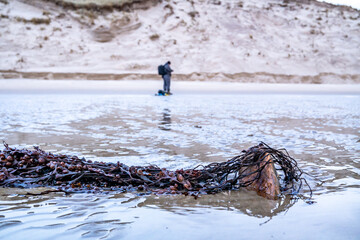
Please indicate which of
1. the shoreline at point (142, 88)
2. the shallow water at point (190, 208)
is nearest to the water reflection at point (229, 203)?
the shallow water at point (190, 208)

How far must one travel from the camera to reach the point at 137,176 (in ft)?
8.82

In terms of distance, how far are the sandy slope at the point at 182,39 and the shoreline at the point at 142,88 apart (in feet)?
7.39

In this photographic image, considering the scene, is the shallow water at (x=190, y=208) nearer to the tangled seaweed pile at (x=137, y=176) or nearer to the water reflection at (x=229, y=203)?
the water reflection at (x=229, y=203)

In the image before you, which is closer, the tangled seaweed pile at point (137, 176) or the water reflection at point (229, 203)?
the water reflection at point (229, 203)

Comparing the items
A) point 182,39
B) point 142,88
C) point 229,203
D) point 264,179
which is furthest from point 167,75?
point 229,203

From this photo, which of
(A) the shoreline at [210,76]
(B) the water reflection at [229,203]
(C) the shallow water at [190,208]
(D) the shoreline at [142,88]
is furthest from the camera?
(A) the shoreline at [210,76]

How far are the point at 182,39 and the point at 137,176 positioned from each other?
2336 centimetres

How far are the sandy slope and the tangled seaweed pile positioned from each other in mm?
19255

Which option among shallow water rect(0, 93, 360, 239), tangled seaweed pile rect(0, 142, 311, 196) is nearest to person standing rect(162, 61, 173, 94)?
shallow water rect(0, 93, 360, 239)

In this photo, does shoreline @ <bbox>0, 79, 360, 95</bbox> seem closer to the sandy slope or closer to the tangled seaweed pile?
the sandy slope

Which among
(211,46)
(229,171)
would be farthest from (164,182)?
(211,46)

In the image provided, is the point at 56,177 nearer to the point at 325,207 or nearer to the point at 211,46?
the point at 325,207

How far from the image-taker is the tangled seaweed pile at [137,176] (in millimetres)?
2567

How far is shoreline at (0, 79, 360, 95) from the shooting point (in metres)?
17.7
